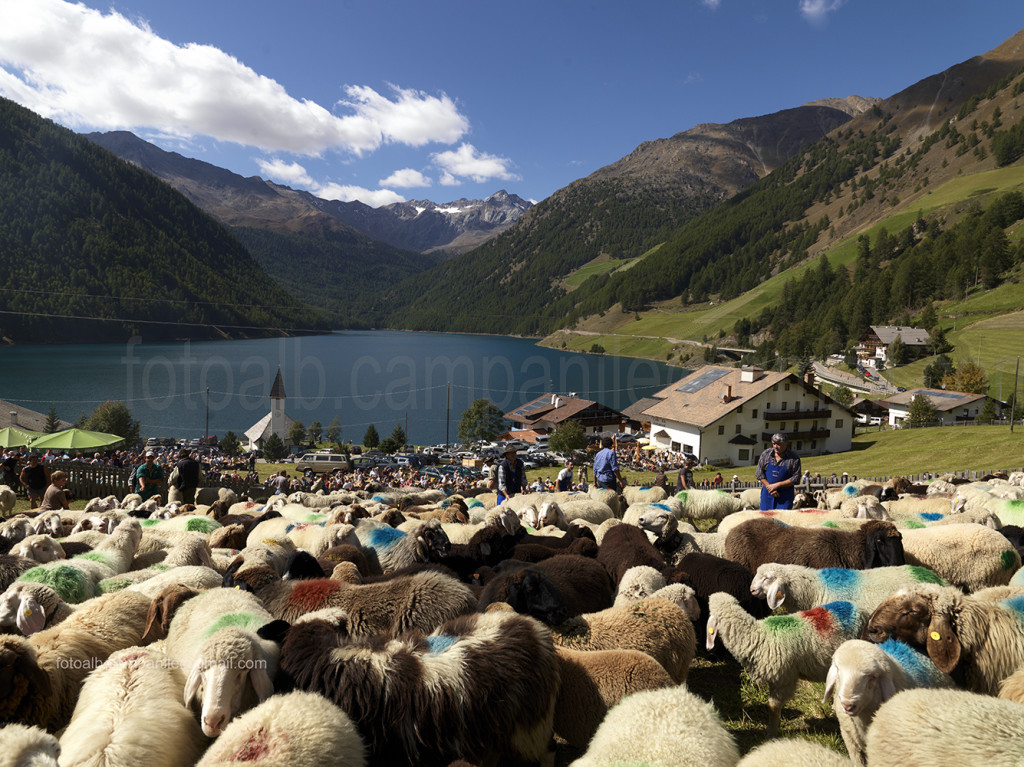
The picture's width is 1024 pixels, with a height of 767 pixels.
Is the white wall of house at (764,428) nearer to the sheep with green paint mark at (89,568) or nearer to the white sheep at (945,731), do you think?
the sheep with green paint mark at (89,568)

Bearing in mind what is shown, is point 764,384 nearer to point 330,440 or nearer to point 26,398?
point 330,440

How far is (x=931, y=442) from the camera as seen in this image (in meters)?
37.9

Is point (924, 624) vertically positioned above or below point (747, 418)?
below

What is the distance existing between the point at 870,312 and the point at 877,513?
139231 millimetres

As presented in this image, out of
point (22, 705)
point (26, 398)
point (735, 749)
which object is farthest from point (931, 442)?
point (26, 398)

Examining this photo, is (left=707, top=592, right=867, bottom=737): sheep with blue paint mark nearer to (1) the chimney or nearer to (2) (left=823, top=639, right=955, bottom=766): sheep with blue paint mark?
(2) (left=823, top=639, right=955, bottom=766): sheep with blue paint mark

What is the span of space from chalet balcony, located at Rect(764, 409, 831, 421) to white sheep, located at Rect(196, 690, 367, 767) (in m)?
53.9

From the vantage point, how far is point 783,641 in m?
4.55

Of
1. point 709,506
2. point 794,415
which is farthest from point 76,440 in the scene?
point 794,415

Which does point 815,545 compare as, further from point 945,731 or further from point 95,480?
point 95,480

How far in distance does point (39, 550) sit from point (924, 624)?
29.5ft

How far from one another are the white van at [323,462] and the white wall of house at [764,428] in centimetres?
2971

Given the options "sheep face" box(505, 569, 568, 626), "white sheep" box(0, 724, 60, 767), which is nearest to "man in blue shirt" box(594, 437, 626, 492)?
"sheep face" box(505, 569, 568, 626)

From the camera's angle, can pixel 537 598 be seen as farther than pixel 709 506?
No
